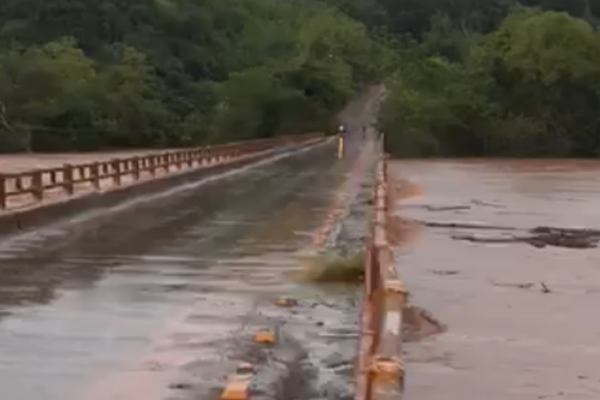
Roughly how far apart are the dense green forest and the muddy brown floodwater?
2019 inches

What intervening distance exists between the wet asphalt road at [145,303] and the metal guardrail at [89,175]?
1.67m

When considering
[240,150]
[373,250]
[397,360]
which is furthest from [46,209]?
[240,150]

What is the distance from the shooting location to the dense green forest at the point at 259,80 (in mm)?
94312

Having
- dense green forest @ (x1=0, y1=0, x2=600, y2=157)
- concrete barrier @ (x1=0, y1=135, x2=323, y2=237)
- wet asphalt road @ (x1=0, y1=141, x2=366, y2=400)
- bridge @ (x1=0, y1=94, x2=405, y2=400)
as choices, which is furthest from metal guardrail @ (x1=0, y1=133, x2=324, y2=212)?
dense green forest @ (x1=0, y1=0, x2=600, y2=157)

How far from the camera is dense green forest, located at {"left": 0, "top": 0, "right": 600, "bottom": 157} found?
94.3 meters

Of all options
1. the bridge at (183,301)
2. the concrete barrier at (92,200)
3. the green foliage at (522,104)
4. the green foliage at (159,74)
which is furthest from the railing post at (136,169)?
the green foliage at (159,74)

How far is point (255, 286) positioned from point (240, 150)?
189ft

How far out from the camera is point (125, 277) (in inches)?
699

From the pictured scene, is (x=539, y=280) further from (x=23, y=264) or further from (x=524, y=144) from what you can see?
(x=524, y=144)

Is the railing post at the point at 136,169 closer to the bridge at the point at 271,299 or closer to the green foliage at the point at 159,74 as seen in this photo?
the bridge at the point at 271,299

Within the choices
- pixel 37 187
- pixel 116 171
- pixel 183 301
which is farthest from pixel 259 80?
pixel 183 301

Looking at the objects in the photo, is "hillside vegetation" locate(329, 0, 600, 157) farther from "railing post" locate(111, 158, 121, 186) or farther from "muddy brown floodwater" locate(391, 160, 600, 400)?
"railing post" locate(111, 158, 121, 186)

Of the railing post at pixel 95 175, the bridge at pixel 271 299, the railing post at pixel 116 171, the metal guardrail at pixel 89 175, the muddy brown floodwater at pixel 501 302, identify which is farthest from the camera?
the railing post at pixel 116 171

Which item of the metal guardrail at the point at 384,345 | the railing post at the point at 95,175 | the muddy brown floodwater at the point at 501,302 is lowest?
the muddy brown floodwater at the point at 501,302
